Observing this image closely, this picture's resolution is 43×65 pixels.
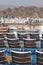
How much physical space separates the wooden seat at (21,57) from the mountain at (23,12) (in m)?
7.63

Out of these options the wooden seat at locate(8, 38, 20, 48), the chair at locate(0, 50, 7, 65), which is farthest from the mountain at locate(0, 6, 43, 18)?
the chair at locate(0, 50, 7, 65)

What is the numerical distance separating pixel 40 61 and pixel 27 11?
25.9 feet

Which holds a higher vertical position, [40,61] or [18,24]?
[18,24]

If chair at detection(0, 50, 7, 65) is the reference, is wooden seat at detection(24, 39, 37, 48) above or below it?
above

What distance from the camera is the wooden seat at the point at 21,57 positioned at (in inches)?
126

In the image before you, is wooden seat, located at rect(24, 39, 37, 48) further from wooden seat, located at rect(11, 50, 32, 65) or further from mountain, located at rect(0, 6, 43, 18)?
mountain, located at rect(0, 6, 43, 18)

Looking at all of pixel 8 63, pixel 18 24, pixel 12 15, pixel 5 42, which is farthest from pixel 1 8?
pixel 8 63

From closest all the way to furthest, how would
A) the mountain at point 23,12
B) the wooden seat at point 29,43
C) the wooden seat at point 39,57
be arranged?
the wooden seat at point 39,57
the wooden seat at point 29,43
the mountain at point 23,12

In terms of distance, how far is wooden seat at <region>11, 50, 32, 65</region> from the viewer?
10.5ft

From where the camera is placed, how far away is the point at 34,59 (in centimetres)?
346

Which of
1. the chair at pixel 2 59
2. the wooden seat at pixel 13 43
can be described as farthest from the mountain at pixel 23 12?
the chair at pixel 2 59

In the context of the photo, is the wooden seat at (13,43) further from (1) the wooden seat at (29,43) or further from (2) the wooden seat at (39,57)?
(2) the wooden seat at (39,57)

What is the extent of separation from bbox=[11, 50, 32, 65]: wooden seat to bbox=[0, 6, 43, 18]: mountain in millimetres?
7628

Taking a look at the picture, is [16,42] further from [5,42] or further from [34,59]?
[34,59]
